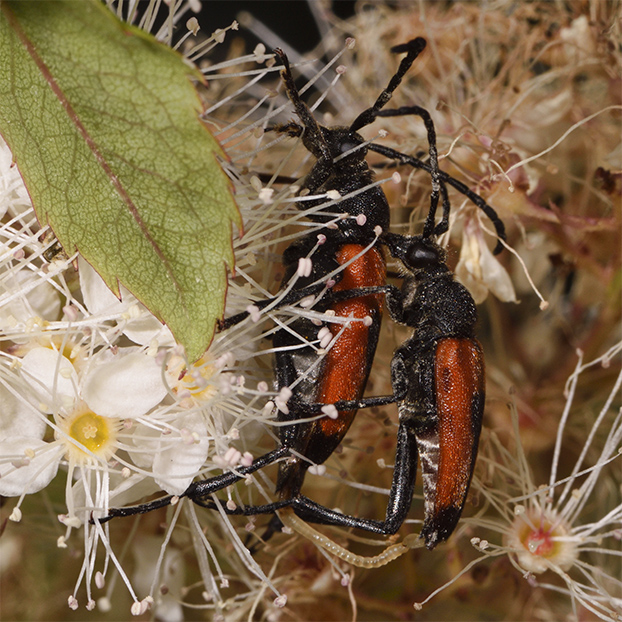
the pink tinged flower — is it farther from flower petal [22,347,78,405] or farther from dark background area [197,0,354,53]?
dark background area [197,0,354,53]

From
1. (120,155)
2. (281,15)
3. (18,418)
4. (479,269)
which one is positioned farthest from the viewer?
(281,15)

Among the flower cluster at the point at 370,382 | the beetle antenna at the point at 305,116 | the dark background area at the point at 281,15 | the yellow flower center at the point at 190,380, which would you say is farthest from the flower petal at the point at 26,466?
the dark background area at the point at 281,15

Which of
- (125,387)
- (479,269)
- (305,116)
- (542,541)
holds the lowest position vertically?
(542,541)

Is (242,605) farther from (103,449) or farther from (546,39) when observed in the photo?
(546,39)

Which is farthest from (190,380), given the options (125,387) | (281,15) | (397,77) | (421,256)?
(281,15)

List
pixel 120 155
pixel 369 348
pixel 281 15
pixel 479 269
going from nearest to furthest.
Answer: pixel 120 155
pixel 369 348
pixel 479 269
pixel 281 15

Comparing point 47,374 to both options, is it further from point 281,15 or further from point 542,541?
point 281,15
